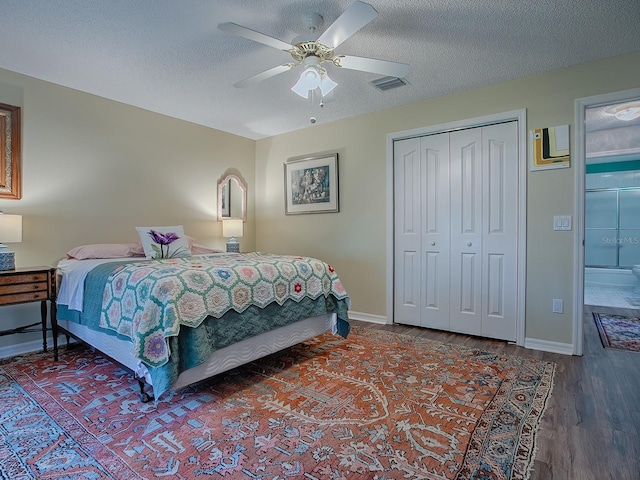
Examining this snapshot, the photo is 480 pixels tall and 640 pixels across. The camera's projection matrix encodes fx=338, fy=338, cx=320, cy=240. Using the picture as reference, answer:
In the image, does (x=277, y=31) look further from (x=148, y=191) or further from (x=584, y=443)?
(x=584, y=443)

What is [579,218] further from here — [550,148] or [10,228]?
[10,228]

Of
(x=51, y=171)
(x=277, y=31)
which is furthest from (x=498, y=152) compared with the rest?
(x=51, y=171)

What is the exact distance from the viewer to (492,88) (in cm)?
316

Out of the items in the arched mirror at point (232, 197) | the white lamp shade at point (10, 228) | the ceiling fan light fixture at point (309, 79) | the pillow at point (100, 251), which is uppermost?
the ceiling fan light fixture at point (309, 79)

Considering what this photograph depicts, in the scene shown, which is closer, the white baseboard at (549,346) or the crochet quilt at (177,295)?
the crochet quilt at (177,295)

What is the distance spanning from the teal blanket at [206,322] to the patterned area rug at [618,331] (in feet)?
8.11

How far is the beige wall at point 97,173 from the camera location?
2.90m

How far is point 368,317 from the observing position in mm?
3943

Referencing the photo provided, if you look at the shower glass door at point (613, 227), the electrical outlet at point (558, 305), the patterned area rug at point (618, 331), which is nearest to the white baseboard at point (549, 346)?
the electrical outlet at point (558, 305)

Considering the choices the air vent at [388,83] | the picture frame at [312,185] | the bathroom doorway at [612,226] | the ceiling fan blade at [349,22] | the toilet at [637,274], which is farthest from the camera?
the bathroom doorway at [612,226]

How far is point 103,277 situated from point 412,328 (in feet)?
9.45

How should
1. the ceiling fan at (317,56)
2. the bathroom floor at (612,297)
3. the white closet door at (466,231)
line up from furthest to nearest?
the bathroom floor at (612,297)
the white closet door at (466,231)
the ceiling fan at (317,56)

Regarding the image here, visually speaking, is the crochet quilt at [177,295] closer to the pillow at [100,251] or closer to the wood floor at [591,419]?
the pillow at [100,251]

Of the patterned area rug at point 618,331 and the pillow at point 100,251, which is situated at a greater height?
the pillow at point 100,251
